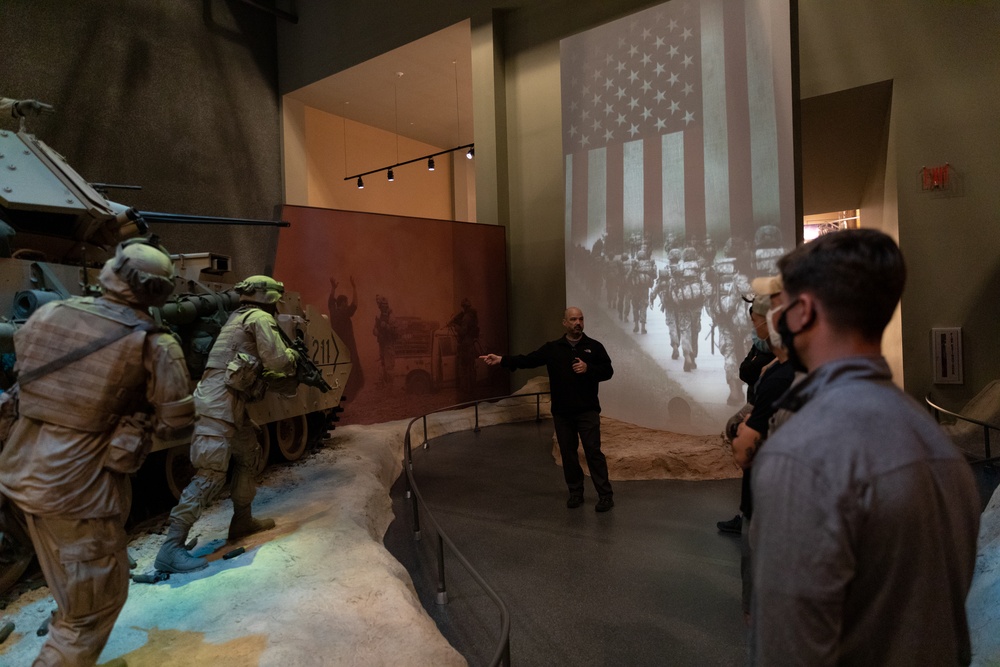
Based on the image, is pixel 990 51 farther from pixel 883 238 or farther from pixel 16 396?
pixel 16 396

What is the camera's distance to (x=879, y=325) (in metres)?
1.09

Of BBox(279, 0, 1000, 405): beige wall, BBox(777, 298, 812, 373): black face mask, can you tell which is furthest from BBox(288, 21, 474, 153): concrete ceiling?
BBox(777, 298, 812, 373): black face mask

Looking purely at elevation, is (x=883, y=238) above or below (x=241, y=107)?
below

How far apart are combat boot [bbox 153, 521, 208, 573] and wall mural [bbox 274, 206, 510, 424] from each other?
17.0 feet

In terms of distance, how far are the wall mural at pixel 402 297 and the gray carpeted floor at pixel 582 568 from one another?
3.58 m

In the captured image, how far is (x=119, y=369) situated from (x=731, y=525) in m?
4.31

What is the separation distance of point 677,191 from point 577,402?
3.77 meters

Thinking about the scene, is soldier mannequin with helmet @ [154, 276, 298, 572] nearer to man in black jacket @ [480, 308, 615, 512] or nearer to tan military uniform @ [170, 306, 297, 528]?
tan military uniform @ [170, 306, 297, 528]

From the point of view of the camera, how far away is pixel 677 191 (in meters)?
7.93

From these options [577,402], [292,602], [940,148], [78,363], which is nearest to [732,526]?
[577,402]

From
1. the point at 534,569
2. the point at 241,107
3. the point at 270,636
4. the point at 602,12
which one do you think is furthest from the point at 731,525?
the point at 241,107

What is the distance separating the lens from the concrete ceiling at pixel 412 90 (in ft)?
43.3

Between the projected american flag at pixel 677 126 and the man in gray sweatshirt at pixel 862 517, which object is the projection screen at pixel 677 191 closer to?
the projected american flag at pixel 677 126

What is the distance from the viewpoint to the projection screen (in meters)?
7.18
